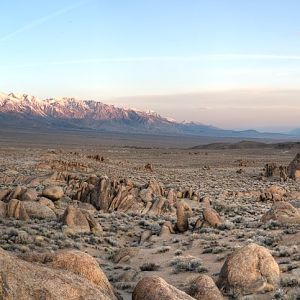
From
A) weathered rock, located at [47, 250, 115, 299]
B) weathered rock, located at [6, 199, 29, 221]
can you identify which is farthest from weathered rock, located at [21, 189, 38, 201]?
weathered rock, located at [47, 250, 115, 299]

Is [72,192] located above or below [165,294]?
below

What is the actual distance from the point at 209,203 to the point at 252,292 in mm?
21489

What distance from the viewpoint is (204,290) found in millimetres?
9836

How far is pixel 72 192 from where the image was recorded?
107 feet

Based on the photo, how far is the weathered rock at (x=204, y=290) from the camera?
972 centimetres

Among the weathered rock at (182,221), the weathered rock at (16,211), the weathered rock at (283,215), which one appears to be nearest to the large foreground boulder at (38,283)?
the weathered rock at (182,221)

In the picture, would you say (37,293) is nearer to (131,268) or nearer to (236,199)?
(131,268)

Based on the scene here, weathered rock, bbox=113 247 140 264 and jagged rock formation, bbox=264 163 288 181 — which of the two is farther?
jagged rock formation, bbox=264 163 288 181

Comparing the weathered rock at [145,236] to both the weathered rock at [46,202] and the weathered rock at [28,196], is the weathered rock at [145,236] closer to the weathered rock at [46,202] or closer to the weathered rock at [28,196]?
the weathered rock at [46,202]

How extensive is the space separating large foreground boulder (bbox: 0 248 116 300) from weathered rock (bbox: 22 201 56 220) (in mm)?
16001

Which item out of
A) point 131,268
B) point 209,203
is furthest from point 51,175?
point 131,268

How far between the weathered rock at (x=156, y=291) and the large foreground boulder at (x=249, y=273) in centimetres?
301

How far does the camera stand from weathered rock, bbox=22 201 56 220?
2346 cm

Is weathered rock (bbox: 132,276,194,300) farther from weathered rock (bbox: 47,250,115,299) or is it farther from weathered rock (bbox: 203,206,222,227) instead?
weathered rock (bbox: 203,206,222,227)
